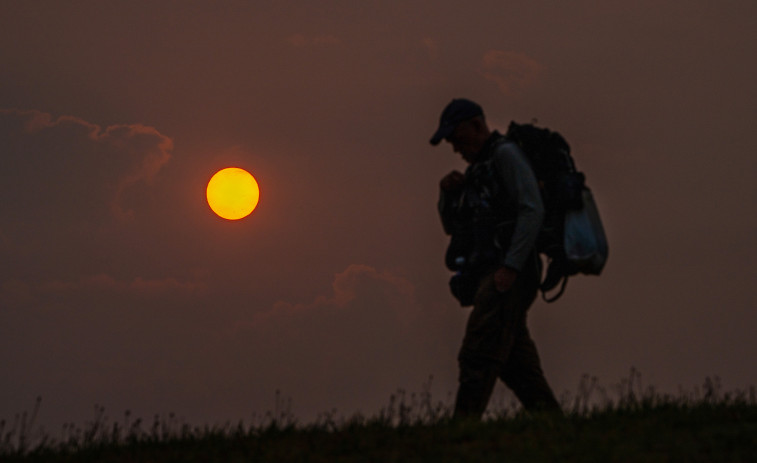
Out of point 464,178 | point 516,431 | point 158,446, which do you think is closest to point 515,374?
point 516,431

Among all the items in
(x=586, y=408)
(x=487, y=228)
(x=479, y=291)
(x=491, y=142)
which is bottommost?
(x=586, y=408)

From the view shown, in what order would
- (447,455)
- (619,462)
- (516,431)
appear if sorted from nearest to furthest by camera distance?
1. (619,462)
2. (447,455)
3. (516,431)

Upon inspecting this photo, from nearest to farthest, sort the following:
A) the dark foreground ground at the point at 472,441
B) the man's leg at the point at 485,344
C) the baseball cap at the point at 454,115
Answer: the dark foreground ground at the point at 472,441, the man's leg at the point at 485,344, the baseball cap at the point at 454,115

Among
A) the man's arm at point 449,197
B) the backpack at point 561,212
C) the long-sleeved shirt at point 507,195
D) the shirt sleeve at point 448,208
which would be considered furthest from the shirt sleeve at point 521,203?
the shirt sleeve at point 448,208

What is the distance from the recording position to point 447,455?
6.34 m

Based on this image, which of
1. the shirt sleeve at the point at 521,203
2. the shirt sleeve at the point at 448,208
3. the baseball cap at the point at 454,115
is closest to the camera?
the shirt sleeve at the point at 521,203

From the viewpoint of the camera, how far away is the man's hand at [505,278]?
7.39 meters

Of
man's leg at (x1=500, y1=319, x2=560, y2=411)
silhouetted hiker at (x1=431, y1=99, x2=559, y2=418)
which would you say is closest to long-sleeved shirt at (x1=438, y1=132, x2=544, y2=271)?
silhouetted hiker at (x1=431, y1=99, x2=559, y2=418)

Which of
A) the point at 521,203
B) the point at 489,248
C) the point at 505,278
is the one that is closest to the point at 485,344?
the point at 505,278

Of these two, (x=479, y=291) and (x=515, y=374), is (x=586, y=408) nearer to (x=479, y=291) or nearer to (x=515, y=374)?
(x=515, y=374)

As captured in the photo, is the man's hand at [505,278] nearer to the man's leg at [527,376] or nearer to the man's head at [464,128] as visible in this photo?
the man's leg at [527,376]

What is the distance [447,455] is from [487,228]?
2034mm

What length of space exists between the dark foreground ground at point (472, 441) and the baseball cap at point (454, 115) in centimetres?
232

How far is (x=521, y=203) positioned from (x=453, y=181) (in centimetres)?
71
